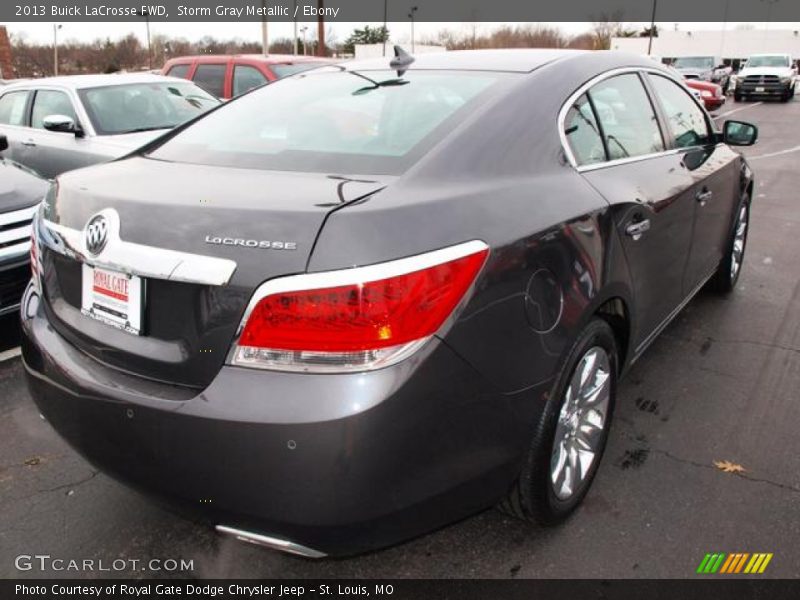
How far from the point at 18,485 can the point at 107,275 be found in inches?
53.3

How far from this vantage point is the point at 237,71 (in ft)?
32.6

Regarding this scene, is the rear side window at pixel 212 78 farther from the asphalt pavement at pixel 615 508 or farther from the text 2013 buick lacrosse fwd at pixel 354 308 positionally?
the text 2013 buick lacrosse fwd at pixel 354 308

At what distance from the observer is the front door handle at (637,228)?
255 centimetres

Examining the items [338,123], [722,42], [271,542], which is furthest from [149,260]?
[722,42]

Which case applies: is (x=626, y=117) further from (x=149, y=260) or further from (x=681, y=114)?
(x=149, y=260)

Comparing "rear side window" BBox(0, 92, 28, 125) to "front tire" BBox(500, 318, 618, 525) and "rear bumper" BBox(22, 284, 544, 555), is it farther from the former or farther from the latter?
"front tire" BBox(500, 318, 618, 525)

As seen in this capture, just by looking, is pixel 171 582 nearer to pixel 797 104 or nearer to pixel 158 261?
pixel 158 261

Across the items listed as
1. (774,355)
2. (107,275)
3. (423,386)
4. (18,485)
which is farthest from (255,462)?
(774,355)

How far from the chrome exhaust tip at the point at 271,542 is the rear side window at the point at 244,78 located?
8.88 meters

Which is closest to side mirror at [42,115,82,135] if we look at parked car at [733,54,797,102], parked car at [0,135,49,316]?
parked car at [0,135,49,316]

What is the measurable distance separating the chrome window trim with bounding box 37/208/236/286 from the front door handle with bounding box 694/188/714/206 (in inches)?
101

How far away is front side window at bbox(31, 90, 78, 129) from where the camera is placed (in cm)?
725

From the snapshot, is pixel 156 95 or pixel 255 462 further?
pixel 156 95

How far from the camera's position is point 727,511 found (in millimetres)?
2537
